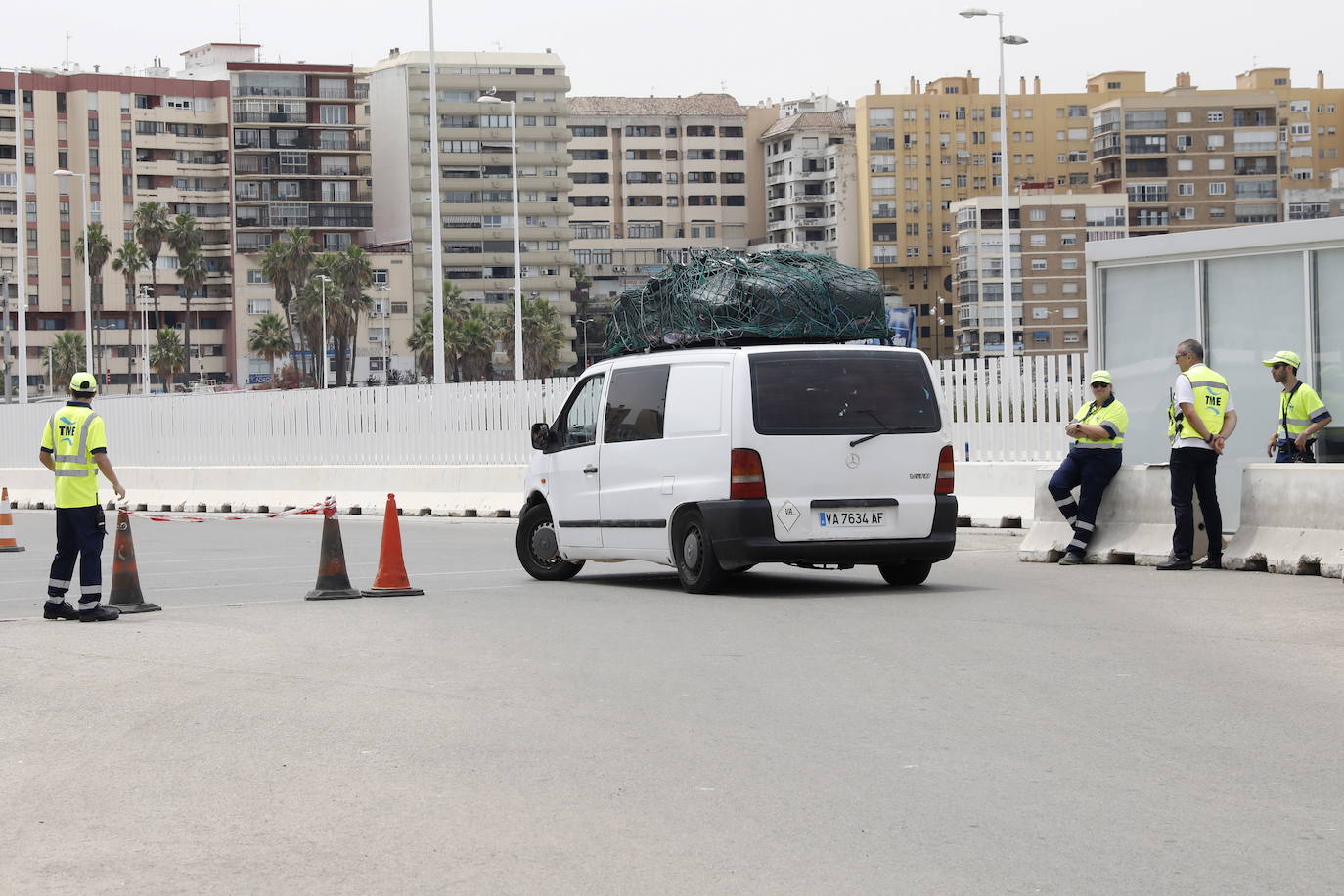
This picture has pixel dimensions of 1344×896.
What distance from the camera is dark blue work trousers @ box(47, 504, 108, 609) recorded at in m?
13.9

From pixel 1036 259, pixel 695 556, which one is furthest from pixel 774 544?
pixel 1036 259

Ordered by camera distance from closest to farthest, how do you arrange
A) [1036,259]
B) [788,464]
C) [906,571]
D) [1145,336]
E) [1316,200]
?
[788,464] → [906,571] → [1145,336] → [1036,259] → [1316,200]

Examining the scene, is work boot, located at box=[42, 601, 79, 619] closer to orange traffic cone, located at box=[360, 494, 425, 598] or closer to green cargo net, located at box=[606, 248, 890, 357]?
orange traffic cone, located at box=[360, 494, 425, 598]

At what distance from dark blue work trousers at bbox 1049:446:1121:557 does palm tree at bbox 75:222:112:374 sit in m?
125

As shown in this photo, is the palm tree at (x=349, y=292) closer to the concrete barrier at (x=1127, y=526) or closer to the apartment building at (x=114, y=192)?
the apartment building at (x=114, y=192)

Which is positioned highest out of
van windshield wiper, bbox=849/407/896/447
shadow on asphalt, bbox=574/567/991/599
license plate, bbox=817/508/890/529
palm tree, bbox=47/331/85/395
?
palm tree, bbox=47/331/85/395

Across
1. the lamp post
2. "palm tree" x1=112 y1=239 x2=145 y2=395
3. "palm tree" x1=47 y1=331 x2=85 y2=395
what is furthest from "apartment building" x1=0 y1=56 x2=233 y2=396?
the lamp post

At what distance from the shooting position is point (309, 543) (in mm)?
23688

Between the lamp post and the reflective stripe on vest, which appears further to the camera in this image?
the lamp post

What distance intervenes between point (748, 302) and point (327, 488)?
12.8 metres

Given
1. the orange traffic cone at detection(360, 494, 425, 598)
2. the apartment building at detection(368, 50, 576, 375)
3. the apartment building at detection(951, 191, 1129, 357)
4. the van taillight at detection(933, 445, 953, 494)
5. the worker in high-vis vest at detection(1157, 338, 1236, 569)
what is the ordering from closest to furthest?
the van taillight at detection(933, 445, 953, 494) < the orange traffic cone at detection(360, 494, 425, 598) < the worker in high-vis vest at detection(1157, 338, 1236, 569) < the apartment building at detection(951, 191, 1129, 357) < the apartment building at detection(368, 50, 576, 375)

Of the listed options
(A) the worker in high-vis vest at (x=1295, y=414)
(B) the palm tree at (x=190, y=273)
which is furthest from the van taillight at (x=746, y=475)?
(B) the palm tree at (x=190, y=273)

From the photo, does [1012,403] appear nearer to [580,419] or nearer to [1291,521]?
[1291,521]

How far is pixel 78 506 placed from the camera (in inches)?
553
